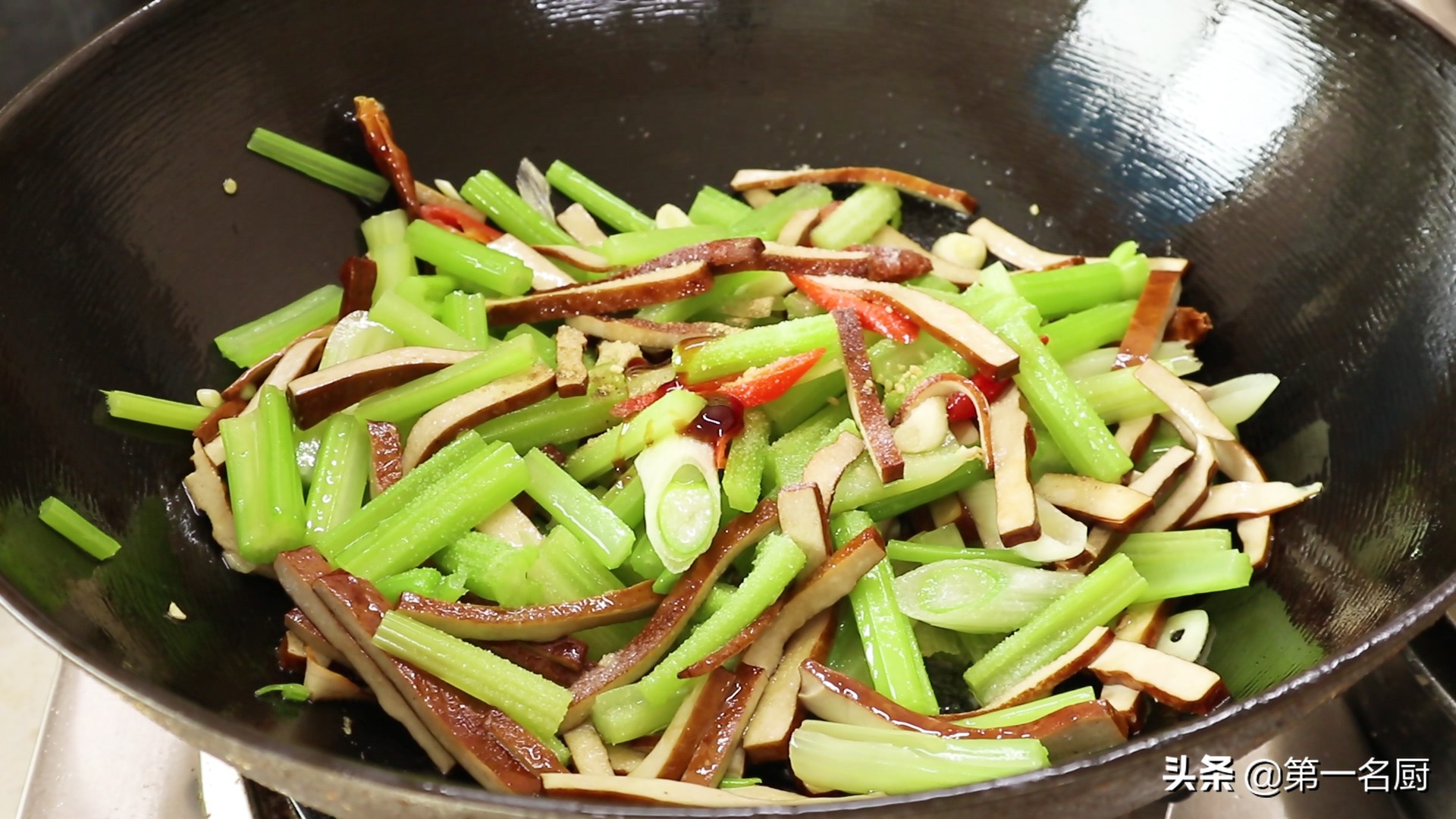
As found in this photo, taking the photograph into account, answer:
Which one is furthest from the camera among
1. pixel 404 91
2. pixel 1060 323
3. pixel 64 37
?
pixel 64 37

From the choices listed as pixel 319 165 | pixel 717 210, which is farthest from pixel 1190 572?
pixel 319 165

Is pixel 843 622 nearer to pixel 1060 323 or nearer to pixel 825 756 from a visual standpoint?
pixel 825 756

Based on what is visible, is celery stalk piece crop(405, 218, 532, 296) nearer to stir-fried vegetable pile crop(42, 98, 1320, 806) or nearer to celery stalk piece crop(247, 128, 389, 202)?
stir-fried vegetable pile crop(42, 98, 1320, 806)

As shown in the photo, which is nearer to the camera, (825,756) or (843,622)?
(825,756)

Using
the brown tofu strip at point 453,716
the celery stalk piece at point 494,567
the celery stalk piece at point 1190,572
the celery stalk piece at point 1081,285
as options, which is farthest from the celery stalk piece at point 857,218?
the brown tofu strip at point 453,716

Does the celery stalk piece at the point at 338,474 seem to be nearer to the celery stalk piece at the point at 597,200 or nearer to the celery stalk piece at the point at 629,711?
the celery stalk piece at the point at 629,711

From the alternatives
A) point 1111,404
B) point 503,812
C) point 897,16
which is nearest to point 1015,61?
point 897,16
